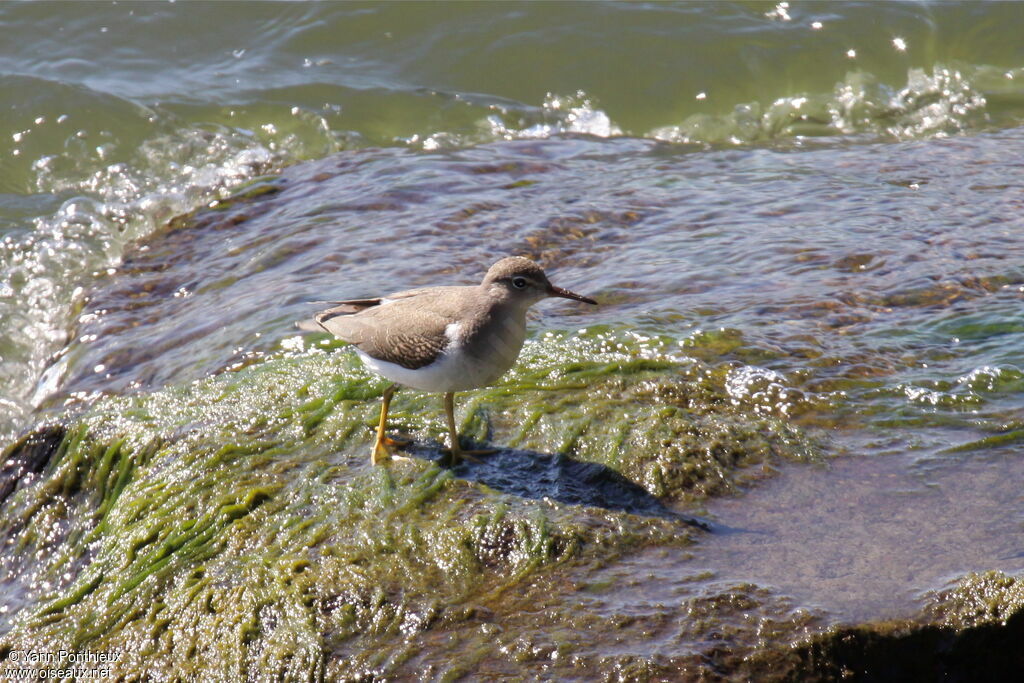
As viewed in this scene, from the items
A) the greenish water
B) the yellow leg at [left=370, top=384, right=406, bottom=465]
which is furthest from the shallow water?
the yellow leg at [left=370, top=384, right=406, bottom=465]

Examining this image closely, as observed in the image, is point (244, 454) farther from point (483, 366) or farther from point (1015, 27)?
point (1015, 27)

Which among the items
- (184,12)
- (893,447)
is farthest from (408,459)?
(184,12)

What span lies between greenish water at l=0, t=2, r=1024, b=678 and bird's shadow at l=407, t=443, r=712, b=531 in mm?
18

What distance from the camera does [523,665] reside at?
10.6 feet

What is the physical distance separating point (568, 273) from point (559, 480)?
8.44 ft

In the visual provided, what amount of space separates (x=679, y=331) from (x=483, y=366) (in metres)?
1.52

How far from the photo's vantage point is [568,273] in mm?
6605

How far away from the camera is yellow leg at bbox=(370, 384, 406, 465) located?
4.50m

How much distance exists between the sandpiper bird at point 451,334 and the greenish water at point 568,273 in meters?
0.39

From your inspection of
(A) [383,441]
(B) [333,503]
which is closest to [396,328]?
(A) [383,441]

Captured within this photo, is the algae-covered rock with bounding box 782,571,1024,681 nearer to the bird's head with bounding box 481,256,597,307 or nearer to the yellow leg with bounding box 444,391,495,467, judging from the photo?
the yellow leg with bounding box 444,391,495,467

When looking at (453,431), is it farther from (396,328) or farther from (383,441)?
(396,328)

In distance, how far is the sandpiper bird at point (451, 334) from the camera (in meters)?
4.28

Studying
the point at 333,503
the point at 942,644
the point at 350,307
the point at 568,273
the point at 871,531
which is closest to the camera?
the point at 942,644
